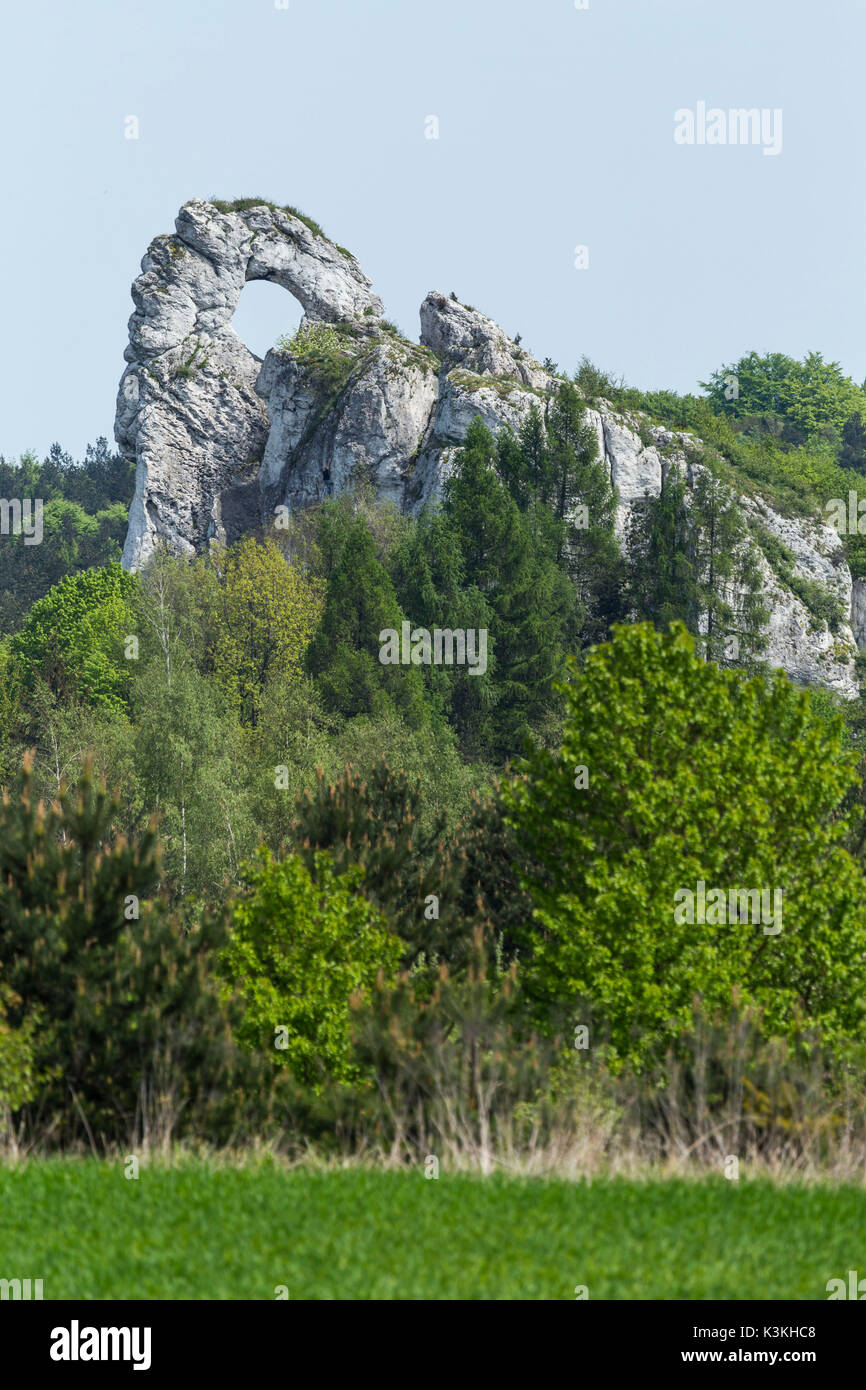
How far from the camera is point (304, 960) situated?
18.7 metres

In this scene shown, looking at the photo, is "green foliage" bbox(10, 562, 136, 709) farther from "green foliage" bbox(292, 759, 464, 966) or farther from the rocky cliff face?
"green foliage" bbox(292, 759, 464, 966)

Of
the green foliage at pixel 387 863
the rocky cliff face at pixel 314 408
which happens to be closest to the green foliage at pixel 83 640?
the rocky cliff face at pixel 314 408

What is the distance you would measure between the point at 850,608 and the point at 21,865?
251 feet

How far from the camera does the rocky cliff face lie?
7762 centimetres

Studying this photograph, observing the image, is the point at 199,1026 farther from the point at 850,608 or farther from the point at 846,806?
the point at 850,608

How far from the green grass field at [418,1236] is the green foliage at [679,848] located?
671 centimetres

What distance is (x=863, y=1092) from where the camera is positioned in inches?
590

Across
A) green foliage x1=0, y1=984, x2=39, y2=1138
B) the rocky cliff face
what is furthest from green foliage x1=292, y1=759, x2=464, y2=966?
the rocky cliff face

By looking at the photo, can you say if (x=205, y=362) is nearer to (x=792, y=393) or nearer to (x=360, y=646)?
(x=360, y=646)

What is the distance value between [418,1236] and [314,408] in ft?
253

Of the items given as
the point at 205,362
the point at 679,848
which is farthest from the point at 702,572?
the point at 679,848

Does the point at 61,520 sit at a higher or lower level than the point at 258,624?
higher

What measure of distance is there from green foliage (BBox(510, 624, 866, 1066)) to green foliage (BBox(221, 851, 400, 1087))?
2.87 m

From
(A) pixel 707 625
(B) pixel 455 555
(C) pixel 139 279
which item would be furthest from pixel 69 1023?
(C) pixel 139 279
